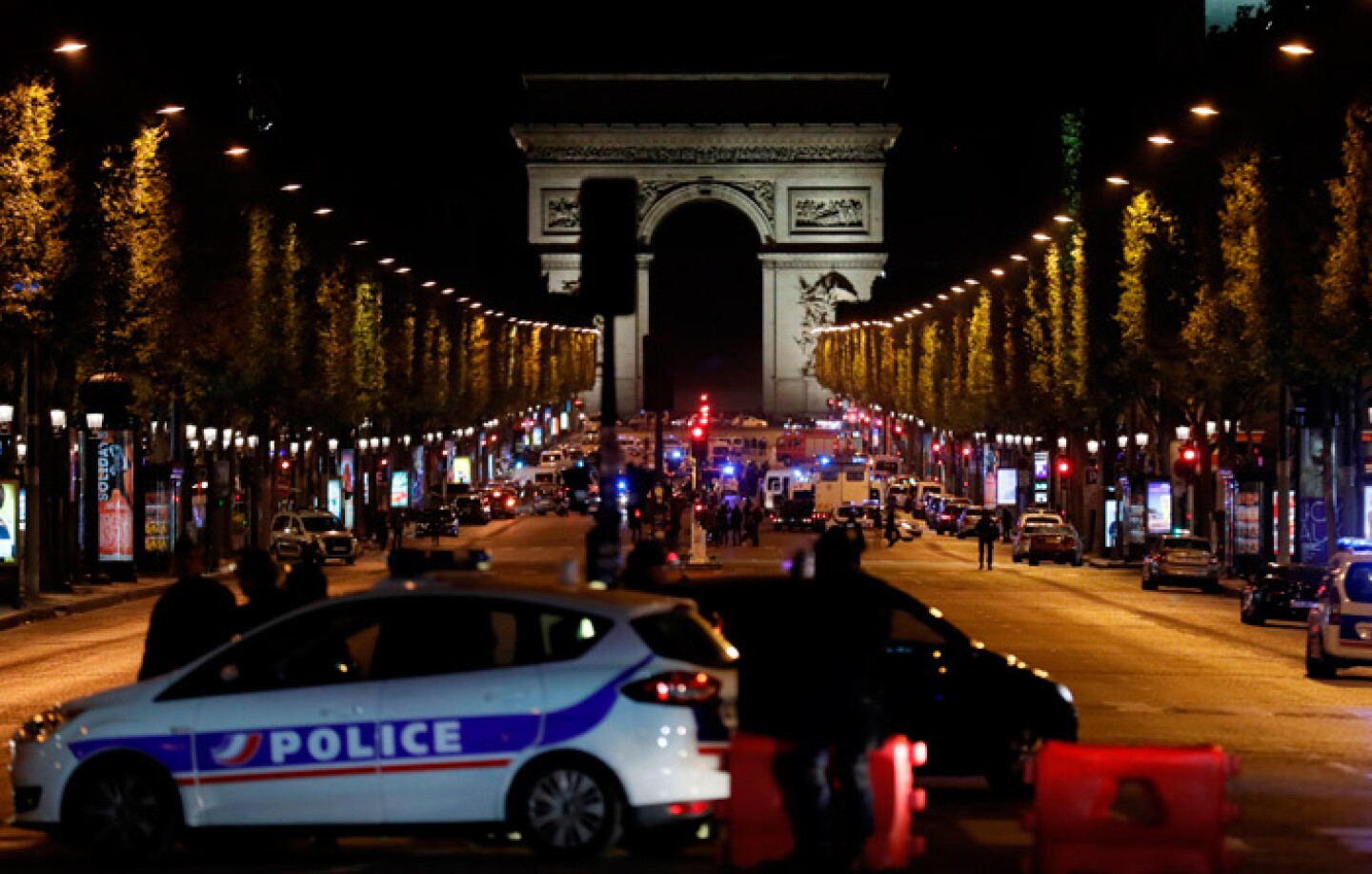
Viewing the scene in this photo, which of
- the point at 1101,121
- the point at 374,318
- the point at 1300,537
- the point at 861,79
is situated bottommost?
the point at 1300,537

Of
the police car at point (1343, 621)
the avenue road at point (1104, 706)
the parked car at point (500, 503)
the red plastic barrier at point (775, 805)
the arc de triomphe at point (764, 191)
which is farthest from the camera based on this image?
the arc de triomphe at point (764, 191)

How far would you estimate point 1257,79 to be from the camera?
52625 millimetres

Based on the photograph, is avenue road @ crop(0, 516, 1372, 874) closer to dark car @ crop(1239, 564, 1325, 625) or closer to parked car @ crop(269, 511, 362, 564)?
dark car @ crop(1239, 564, 1325, 625)

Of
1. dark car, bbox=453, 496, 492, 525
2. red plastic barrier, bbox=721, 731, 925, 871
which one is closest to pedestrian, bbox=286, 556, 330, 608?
red plastic barrier, bbox=721, 731, 925, 871

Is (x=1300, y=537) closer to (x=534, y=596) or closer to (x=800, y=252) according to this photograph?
(x=534, y=596)

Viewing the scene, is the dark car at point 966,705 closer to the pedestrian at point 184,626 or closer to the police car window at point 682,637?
the police car window at point 682,637

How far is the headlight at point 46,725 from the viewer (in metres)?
14.9

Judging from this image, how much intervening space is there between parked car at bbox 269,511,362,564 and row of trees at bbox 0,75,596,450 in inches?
102

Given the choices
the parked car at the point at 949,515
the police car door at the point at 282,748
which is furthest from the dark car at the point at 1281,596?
the parked car at the point at 949,515

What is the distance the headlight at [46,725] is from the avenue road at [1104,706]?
679 mm

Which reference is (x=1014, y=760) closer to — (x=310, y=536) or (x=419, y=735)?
(x=419, y=735)

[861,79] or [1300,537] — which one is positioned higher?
[861,79]

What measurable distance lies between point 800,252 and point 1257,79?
4233 inches

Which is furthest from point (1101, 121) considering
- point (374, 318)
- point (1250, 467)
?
→ point (1250, 467)
